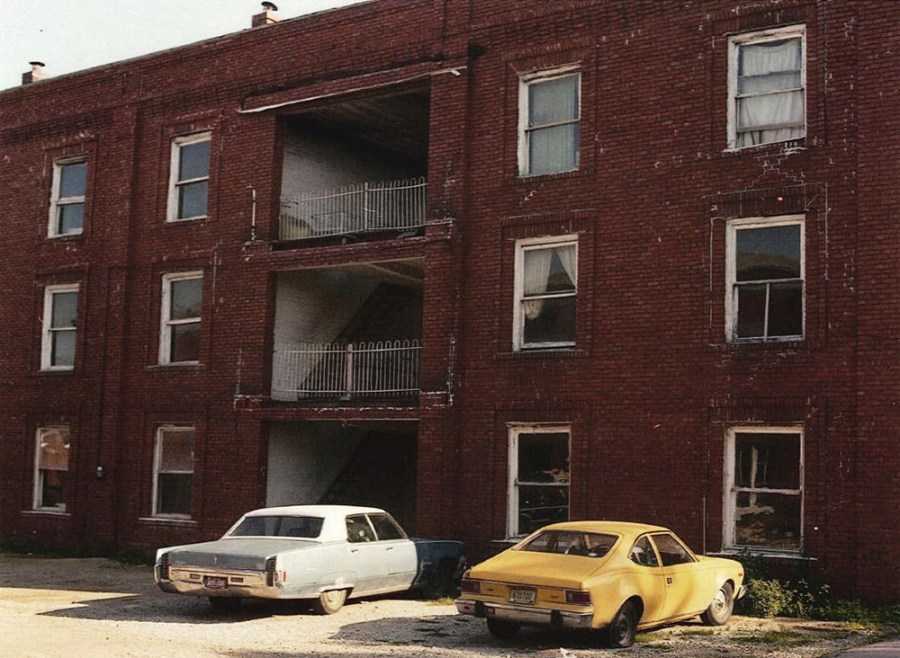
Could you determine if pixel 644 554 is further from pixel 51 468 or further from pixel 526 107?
pixel 51 468

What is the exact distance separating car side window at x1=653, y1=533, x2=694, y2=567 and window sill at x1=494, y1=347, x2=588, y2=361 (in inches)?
191

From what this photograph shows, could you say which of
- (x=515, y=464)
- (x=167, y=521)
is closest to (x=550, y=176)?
(x=515, y=464)

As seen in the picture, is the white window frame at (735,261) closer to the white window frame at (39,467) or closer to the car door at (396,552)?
the car door at (396,552)

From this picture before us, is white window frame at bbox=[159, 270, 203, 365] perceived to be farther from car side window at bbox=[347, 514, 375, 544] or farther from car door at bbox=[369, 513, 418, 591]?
car side window at bbox=[347, 514, 375, 544]

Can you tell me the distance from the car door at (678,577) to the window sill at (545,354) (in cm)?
491

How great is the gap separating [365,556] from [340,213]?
9.16 meters

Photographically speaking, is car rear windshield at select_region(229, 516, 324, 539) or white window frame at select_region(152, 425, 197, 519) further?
white window frame at select_region(152, 425, 197, 519)

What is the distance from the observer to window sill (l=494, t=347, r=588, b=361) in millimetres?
18188

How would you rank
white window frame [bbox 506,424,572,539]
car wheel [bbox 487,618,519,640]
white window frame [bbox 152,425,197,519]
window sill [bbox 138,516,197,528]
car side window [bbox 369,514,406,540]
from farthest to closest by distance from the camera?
1. white window frame [bbox 152,425,197,519]
2. window sill [bbox 138,516,197,528]
3. white window frame [bbox 506,424,572,539]
4. car side window [bbox 369,514,406,540]
5. car wheel [bbox 487,618,519,640]

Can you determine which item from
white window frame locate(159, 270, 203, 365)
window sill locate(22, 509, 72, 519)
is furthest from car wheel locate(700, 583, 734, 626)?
window sill locate(22, 509, 72, 519)

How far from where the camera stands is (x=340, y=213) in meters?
22.8

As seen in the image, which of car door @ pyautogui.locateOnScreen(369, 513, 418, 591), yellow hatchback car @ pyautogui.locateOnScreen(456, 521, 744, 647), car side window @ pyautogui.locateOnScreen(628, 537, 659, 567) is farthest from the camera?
car door @ pyautogui.locateOnScreen(369, 513, 418, 591)

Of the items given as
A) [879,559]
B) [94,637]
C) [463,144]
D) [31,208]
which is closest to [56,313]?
[31,208]

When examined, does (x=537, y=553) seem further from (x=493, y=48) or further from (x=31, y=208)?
(x=31, y=208)
